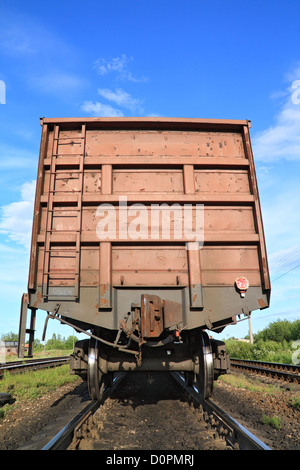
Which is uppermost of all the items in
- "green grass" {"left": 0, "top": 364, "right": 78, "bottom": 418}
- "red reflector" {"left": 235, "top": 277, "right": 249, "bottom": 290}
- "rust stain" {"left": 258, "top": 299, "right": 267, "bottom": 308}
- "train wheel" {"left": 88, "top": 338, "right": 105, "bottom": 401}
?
"red reflector" {"left": 235, "top": 277, "right": 249, "bottom": 290}

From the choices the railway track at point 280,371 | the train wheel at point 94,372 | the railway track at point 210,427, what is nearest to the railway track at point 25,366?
the train wheel at point 94,372

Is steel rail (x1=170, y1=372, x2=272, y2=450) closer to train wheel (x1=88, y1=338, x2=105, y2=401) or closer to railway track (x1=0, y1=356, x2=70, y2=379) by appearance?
train wheel (x1=88, y1=338, x2=105, y2=401)

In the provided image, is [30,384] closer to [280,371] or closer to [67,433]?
[67,433]

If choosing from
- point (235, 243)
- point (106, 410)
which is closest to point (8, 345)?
point (106, 410)

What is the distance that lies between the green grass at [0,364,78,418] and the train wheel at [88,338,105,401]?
1.90 m

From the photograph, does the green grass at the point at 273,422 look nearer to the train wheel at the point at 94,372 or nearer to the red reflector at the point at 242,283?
the red reflector at the point at 242,283

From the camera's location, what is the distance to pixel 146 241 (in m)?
5.03

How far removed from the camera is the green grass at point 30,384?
6.79 meters

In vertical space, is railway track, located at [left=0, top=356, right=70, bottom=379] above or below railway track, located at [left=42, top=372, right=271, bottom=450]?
below

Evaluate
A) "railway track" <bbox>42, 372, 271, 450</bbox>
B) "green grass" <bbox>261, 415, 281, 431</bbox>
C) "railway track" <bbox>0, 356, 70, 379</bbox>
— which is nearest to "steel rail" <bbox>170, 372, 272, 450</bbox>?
"railway track" <bbox>42, 372, 271, 450</bbox>

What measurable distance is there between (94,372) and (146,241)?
214 centimetres

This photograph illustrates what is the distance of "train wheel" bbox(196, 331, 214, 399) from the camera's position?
4965 mm
